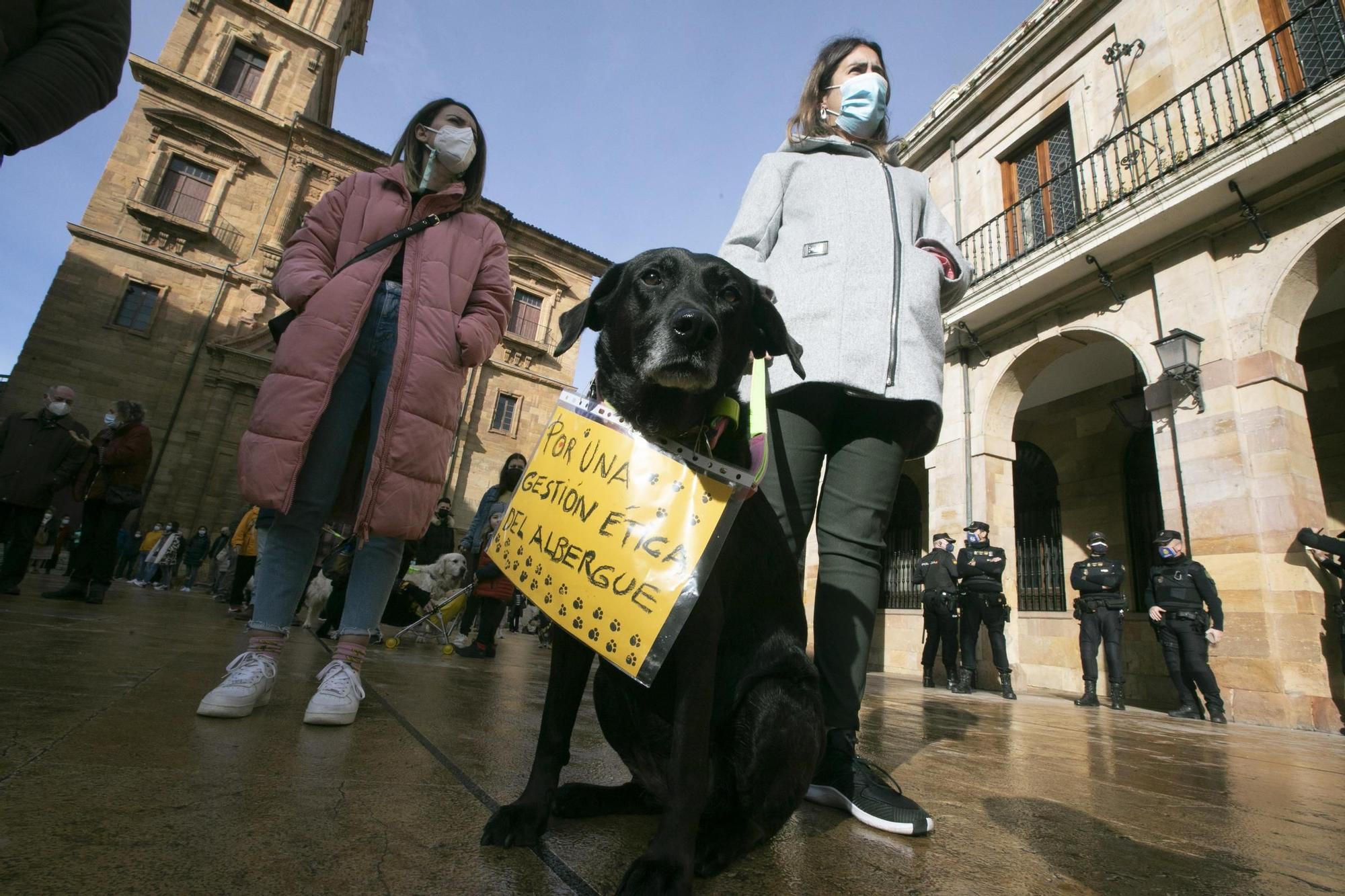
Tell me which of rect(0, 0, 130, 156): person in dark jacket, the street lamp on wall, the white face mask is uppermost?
the street lamp on wall

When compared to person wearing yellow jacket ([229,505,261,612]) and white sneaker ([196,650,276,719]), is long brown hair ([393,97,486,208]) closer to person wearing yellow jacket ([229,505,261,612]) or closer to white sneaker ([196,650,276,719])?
white sneaker ([196,650,276,719])

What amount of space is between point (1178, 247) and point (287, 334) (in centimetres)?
926

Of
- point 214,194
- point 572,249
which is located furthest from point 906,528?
point 214,194

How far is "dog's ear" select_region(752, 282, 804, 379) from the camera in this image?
4.94ft

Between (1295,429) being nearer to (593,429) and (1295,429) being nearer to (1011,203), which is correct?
(1011,203)

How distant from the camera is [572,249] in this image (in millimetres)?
25219

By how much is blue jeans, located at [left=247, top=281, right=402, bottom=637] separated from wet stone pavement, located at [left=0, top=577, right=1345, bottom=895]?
314 mm

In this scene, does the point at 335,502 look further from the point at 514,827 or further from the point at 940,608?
the point at 940,608

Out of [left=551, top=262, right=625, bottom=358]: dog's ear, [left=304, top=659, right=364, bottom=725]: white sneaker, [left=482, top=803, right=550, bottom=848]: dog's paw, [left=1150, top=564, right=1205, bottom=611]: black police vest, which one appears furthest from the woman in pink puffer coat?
[left=1150, top=564, right=1205, bottom=611]: black police vest

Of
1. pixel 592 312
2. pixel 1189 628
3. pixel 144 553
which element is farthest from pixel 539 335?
pixel 592 312

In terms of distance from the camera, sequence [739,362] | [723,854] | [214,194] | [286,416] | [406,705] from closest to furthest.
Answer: [723,854]
[739,362]
[286,416]
[406,705]
[214,194]

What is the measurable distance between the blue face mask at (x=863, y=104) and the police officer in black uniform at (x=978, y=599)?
6.61 metres

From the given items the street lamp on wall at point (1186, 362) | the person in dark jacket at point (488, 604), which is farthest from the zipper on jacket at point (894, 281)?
the street lamp on wall at point (1186, 362)

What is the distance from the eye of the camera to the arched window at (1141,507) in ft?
29.5
